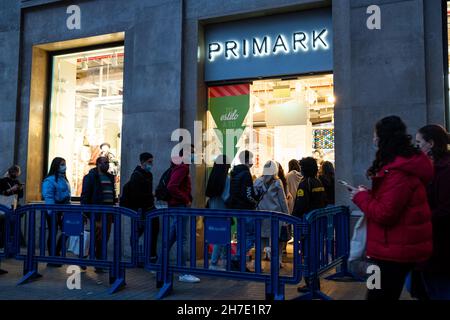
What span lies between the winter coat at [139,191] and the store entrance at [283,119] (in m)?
1.88

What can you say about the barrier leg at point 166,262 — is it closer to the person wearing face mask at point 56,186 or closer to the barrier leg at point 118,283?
the barrier leg at point 118,283

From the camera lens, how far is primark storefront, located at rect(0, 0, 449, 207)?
709 cm

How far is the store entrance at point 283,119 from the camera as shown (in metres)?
8.77

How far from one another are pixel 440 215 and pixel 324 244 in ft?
7.25

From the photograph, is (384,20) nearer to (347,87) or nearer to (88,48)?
(347,87)

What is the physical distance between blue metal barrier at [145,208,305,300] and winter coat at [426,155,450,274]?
5.30ft

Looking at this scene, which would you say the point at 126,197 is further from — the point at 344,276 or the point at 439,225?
the point at 439,225

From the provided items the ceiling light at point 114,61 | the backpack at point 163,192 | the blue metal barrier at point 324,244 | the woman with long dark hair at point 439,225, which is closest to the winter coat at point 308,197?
the blue metal barrier at point 324,244

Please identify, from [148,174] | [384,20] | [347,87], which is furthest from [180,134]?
[384,20]

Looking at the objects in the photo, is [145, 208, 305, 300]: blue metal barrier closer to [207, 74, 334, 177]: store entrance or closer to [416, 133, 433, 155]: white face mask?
[416, 133, 433, 155]: white face mask

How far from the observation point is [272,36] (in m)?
8.36

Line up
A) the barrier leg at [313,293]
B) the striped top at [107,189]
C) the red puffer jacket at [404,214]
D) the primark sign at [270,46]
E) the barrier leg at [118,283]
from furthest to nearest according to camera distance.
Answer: the primark sign at [270,46]
the striped top at [107,189]
the barrier leg at [118,283]
the barrier leg at [313,293]
the red puffer jacket at [404,214]

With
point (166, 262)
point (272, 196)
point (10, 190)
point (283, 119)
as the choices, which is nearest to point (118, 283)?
point (166, 262)

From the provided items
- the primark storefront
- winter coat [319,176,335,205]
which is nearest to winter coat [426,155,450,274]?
the primark storefront
